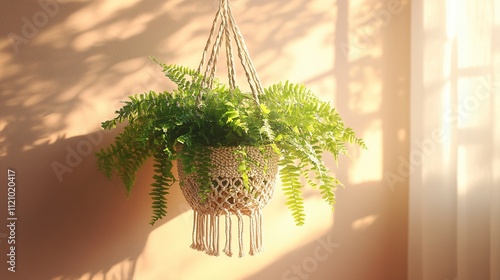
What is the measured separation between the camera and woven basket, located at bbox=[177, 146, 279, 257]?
77.9 inches

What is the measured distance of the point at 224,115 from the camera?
6.31ft

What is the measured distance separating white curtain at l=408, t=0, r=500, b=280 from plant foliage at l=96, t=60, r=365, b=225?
0.76 m

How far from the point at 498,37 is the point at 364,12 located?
70 cm

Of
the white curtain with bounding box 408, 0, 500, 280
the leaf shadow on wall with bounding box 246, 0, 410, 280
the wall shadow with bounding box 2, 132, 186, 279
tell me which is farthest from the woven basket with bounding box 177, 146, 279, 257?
A: the white curtain with bounding box 408, 0, 500, 280

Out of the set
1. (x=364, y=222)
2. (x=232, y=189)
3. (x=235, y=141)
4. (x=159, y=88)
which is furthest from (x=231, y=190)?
(x=364, y=222)

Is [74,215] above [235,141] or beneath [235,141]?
beneath

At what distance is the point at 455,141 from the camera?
2605 mm

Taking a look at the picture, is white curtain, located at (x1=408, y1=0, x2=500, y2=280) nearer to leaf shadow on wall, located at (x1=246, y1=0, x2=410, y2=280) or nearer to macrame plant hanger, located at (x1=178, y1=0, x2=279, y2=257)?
leaf shadow on wall, located at (x1=246, y1=0, x2=410, y2=280)

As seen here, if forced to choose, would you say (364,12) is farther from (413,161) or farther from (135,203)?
(135,203)

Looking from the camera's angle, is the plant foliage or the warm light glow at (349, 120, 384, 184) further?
the warm light glow at (349, 120, 384, 184)

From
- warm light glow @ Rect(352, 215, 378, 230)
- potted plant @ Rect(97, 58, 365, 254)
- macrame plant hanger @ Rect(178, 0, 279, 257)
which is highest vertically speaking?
potted plant @ Rect(97, 58, 365, 254)

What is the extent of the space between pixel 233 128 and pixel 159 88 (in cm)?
71

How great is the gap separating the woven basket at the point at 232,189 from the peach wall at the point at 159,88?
0.44 meters

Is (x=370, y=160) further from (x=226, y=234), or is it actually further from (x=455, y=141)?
(x=226, y=234)
